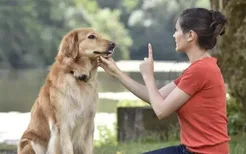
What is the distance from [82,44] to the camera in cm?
625

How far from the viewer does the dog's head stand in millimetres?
6172

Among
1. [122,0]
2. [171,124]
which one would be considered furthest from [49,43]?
[171,124]

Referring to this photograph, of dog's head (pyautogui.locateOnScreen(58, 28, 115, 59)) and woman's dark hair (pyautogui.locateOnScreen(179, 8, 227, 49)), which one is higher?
dog's head (pyautogui.locateOnScreen(58, 28, 115, 59))

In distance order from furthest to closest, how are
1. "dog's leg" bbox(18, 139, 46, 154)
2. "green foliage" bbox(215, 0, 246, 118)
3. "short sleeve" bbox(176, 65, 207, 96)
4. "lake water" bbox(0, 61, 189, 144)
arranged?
"lake water" bbox(0, 61, 189, 144) < "green foliage" bbox(215, 0, 246, 118) < "dog's leg" bbox(18, 139, 46, 154) < "short sleeve" bbox(176, 65, 207, 96)

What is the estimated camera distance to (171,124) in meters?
11.5

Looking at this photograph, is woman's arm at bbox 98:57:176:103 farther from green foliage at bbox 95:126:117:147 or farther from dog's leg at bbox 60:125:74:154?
green foliage at bbox 95:126:117:147

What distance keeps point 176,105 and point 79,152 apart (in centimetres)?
232

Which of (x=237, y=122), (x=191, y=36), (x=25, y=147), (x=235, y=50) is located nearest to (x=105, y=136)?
(x=237, y=122)

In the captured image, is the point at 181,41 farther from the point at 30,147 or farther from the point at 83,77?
the point at 30,147

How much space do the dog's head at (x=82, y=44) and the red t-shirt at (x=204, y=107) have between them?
6.15ft

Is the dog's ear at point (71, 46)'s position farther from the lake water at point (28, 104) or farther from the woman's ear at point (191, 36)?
the lake water at point (28, 104)

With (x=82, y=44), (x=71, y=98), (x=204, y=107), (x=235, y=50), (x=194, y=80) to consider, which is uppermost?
(x=235, y=50)

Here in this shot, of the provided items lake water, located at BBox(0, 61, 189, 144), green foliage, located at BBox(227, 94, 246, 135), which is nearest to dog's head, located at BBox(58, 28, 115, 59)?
green foliage, located at BBox(227, 94, 246, 135)

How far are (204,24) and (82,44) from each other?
2.06 m
